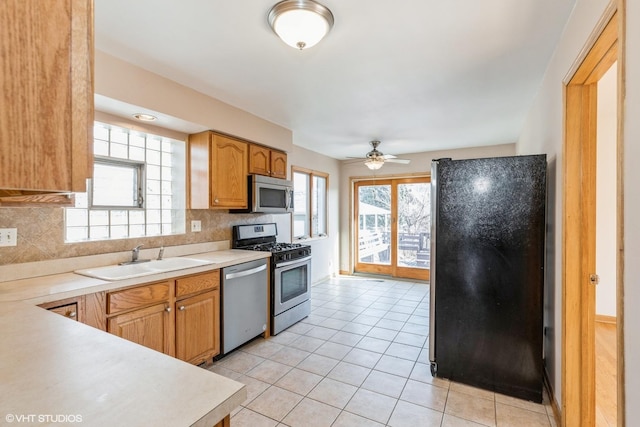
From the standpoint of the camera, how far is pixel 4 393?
0.71 m

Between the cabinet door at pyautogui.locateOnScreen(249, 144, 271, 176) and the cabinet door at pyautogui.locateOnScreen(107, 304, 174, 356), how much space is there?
5.79 ft

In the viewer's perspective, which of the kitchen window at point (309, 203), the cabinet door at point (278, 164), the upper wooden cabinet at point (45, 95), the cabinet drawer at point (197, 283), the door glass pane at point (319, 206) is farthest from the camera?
the door glass pane at point (319, 206)

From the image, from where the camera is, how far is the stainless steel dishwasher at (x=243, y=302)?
107 inches

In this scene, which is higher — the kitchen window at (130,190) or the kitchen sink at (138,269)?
the kitchen window at (130,190)

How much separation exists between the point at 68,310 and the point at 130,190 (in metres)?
1.35

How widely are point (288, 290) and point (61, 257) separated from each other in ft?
6.72

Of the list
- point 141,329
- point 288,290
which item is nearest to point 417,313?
point 288,290

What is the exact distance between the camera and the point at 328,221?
5914 millimetres

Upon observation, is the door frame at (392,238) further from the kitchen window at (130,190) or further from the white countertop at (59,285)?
the white countertop at (59,285)

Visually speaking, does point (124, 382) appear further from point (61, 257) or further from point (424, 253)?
point (424, 253)

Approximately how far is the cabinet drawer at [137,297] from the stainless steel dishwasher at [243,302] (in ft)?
1.84

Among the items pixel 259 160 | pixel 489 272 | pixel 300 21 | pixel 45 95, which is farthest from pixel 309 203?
pixel 45 95

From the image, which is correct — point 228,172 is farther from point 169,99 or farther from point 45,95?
point 45,95

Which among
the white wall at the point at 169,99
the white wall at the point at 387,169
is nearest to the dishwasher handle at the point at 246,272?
the white wall at the point at 169,99
